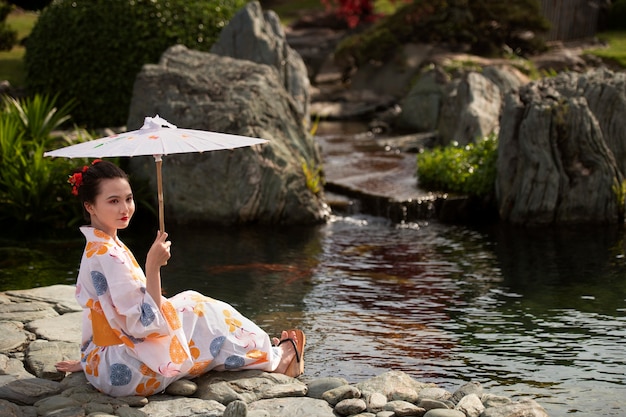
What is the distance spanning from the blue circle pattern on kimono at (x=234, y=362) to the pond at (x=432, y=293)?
2.39 feet

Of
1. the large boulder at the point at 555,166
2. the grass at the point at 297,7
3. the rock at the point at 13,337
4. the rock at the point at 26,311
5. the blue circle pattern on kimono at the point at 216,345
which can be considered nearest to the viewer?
the blue circle pattern on kimono at the point at 216,345

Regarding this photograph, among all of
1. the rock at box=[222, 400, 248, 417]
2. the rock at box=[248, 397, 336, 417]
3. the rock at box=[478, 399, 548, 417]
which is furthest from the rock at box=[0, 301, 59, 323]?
the rock at box=[478, 399, 548, 417]

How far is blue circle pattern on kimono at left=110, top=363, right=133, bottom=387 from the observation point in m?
5.53

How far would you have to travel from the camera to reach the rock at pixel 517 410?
5457 millimetres

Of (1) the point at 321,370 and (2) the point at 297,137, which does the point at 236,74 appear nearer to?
(2) the point at 297,137

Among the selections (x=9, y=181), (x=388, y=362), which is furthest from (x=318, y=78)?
(x=388, y=362)

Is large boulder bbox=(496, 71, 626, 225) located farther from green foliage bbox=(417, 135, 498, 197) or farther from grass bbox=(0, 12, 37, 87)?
grass bbox=(0, 12, 37, 87)

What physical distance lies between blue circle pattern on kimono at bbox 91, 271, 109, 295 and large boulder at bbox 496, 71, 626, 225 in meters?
7.06

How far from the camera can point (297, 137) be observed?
1244 cm

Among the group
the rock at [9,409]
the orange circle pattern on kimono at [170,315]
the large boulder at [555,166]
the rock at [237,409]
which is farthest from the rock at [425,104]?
the rock at [9,409]

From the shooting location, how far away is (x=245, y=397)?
18.6 ft

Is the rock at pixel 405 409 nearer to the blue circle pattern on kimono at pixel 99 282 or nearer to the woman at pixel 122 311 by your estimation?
the woman at pixel 122 311

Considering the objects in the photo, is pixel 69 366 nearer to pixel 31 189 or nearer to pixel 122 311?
pixel 122 311

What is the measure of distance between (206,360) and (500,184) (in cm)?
675
